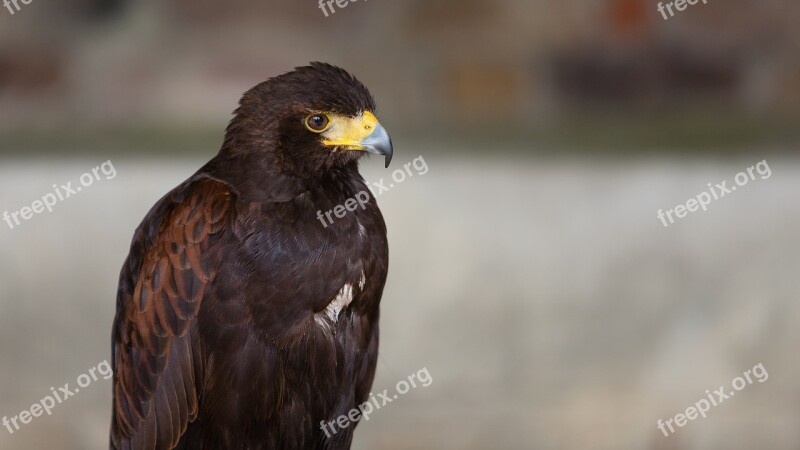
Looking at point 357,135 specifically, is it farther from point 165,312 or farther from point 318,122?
point 165,312

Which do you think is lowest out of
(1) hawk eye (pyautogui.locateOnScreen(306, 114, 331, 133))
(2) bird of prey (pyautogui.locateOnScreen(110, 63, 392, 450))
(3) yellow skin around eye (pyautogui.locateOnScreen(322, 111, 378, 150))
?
(2) bird of prey (pyautogui.locateOnScreen(110, 63, 392, 450))

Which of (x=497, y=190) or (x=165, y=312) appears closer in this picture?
(x=165, y=312)

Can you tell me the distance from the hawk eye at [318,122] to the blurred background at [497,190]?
143 cm

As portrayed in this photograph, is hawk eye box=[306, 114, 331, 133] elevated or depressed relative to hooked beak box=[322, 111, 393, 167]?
elevated

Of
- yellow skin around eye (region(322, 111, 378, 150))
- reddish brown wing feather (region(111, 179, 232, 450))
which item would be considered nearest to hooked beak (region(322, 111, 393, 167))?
yellow skin around eye (region(322, 111, 378, 150))

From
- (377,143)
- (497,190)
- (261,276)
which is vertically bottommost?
(261,276)

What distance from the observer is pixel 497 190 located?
13.1ft

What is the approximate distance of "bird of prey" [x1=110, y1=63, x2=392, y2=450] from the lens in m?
2.46

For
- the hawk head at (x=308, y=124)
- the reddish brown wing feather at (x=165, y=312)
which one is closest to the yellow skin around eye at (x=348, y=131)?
the hawk head at (x=308, y=124)

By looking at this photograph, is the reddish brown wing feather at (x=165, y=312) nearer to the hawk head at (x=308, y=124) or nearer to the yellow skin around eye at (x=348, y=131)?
the hawk head at (x=308, y=124)

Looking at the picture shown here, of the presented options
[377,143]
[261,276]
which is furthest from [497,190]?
[261,276]

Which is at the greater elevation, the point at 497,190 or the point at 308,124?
the point at 497,190

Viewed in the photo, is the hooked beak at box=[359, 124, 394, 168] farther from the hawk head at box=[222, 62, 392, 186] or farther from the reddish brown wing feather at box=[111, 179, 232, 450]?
the reddish brown wing feather at box=[111, 179, 232, 450]

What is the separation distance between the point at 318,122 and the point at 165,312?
567 millimetres
